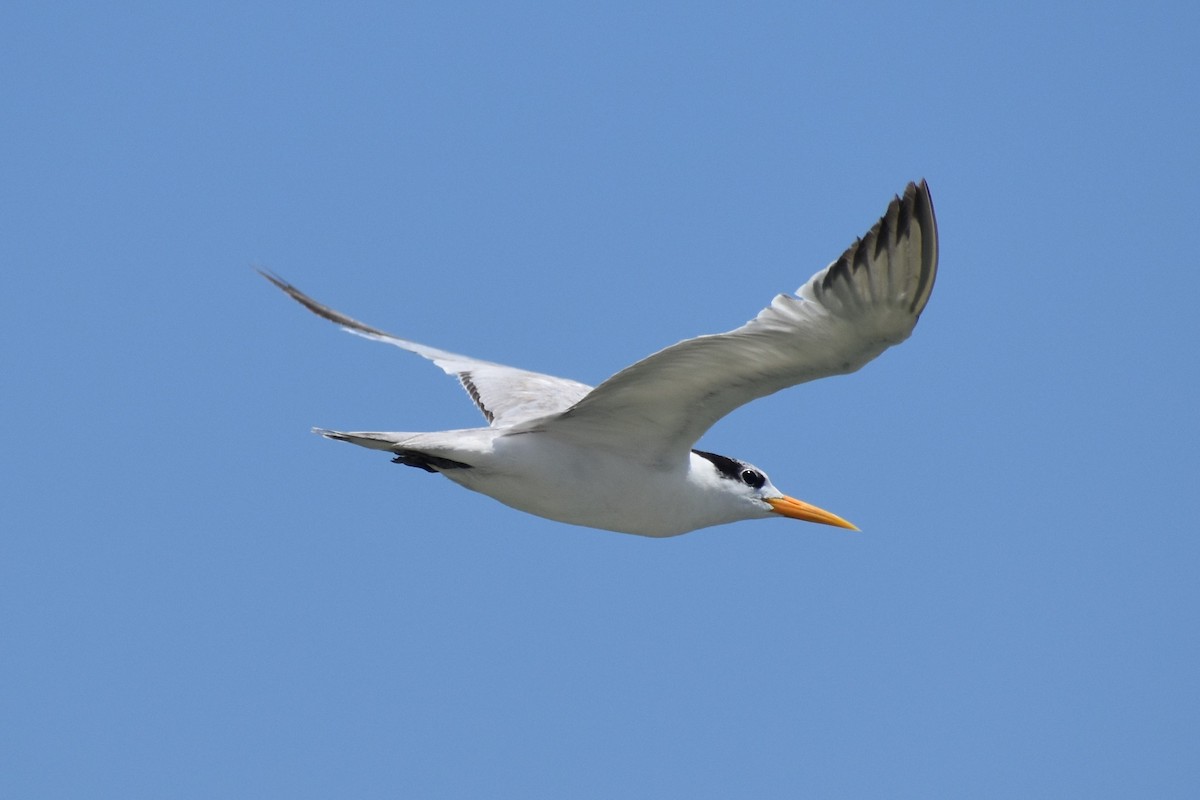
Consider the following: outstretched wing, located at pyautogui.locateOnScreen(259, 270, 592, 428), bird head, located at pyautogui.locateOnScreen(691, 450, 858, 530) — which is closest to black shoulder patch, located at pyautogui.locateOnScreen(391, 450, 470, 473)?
outstretched wing, located at pyautogui.locateOnScreen(259, 270, 592, 428)

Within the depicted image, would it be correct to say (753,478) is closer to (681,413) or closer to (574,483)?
(681,413)

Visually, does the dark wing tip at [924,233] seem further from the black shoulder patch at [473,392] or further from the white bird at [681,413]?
the black shoulder patch at [473,392]

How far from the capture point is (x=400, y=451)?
30.2ft

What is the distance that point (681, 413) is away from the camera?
8992 mm

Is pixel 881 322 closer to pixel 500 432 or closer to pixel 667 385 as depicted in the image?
pixel 667 385

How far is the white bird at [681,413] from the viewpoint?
24.8 feet

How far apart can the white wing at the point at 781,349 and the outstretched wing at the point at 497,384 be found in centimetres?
79

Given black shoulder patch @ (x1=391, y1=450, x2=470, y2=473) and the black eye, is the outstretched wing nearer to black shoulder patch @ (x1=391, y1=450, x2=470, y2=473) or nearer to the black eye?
black shoulder patch @ (x1=391, y1=450, x2=470, y2=473)

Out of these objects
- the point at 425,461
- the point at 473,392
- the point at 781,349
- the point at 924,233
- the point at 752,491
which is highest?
the point at 924,233

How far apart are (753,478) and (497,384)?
2209mm

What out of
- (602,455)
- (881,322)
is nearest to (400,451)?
(602,455)

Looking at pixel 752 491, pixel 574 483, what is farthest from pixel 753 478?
pixel 574 483

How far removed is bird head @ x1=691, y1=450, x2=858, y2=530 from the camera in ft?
32.8

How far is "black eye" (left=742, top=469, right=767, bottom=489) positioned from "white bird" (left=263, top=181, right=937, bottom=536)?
0.04 ft
